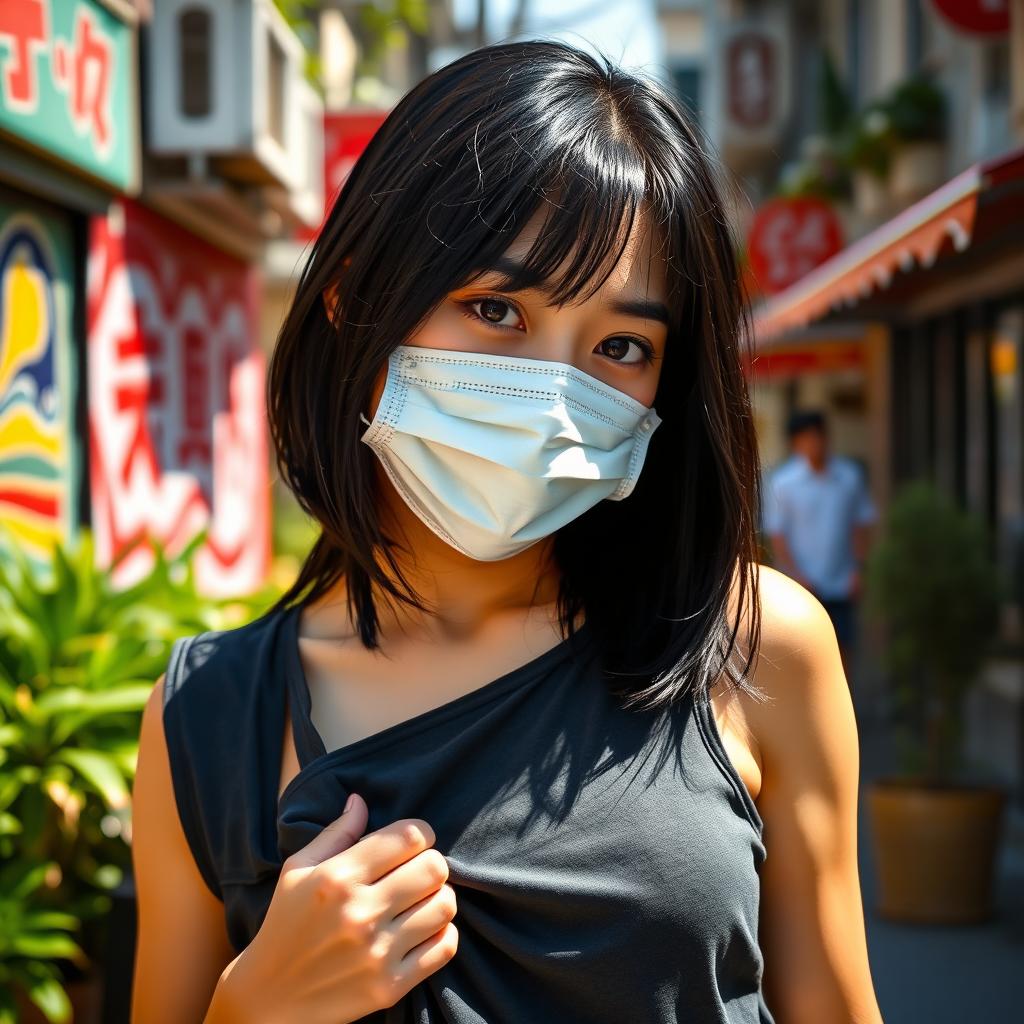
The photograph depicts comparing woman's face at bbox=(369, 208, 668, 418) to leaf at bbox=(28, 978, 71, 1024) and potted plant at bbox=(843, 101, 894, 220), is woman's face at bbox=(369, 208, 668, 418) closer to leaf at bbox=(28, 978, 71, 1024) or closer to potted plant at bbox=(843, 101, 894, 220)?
leaf at bbox=(28, 978, 71, 1024)

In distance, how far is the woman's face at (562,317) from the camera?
1.49 metres

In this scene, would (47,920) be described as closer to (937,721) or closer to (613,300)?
(613,300)

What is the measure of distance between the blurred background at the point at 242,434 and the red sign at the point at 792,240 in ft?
2.26

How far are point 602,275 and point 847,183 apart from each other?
1118 centimetres

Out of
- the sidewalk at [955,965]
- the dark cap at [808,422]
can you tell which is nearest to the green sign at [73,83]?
the sidewalk at [955,965]

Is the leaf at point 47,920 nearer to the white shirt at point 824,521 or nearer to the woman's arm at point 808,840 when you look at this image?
the woman's arm at point 808,840

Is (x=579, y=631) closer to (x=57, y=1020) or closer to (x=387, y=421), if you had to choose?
(x=387, y=421)

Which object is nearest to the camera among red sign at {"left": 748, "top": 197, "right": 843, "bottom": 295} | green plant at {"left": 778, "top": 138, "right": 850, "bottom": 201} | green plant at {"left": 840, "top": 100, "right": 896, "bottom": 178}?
green plant at {"left": 840, "top": 100, "right": 896, "bottom": 178}

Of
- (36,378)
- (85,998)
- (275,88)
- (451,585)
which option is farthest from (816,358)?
(451,585)

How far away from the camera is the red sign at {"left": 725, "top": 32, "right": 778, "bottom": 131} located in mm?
14492

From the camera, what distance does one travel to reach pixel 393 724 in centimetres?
158

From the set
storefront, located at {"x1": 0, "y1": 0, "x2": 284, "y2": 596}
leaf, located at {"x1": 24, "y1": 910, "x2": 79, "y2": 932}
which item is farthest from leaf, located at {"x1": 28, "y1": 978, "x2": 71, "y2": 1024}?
storefront, located at {"x1": 0, "y1": 0, "x2": 284, "y2": 596}

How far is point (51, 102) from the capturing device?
4293mm

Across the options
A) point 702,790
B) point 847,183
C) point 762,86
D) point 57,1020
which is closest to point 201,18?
point 57,1020
